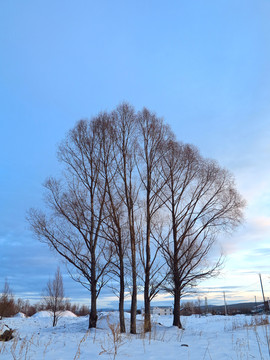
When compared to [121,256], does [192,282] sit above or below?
below

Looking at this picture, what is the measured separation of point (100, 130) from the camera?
1448 centimetres

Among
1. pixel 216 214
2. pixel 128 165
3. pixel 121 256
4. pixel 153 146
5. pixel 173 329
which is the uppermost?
pixel 153 146

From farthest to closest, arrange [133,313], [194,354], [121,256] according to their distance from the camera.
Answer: [121,256] < [133,313] < [194,354]

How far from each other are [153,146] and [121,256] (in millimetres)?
5640

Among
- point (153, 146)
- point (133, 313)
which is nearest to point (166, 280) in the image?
point (133, 313)

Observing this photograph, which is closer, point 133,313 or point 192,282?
point 133,313

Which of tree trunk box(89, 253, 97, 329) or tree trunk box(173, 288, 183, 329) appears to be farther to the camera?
tree trunk box(173, 288, 183, 329)

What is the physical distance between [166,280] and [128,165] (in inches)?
251

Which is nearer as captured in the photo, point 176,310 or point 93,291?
point 93,291

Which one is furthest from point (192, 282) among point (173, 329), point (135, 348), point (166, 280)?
point (135, 348)

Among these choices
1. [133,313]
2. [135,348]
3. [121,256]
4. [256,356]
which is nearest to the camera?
[256,356]

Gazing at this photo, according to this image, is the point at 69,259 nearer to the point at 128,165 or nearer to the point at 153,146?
the point at 128,165

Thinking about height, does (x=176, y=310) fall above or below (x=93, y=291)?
below

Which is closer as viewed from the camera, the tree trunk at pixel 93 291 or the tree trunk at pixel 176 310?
the tree trunk at pixel 93 291
